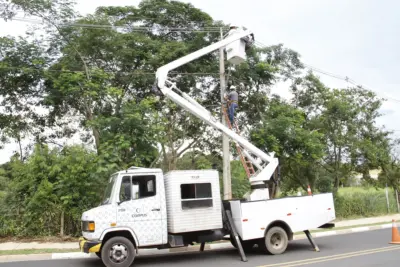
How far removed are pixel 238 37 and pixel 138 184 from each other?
6.22 metres

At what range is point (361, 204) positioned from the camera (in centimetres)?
→ 2362

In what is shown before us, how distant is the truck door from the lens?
922cm

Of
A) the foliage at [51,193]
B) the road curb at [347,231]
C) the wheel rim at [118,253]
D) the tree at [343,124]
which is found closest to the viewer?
the wheel rim at [118,253]

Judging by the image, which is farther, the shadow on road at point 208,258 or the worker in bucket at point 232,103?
the worker in bucket at point 232,103

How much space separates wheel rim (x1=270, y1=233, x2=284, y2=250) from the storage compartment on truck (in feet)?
6.05

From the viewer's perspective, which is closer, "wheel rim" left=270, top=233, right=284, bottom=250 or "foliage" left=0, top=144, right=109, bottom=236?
"wheel rim" left=270, top=233, right=284, bottom=250

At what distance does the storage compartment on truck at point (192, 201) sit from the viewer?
9570 mm

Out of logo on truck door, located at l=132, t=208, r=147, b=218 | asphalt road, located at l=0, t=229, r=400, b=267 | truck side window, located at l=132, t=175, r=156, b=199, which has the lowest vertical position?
asphalt road, located at l=0, t=229, r=400, b=267

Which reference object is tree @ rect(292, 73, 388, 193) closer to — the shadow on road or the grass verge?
the shadow on road

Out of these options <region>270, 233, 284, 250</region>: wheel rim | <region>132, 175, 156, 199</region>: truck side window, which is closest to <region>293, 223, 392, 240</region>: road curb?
<region>270, 233, 284, 250</region>: wheel rim

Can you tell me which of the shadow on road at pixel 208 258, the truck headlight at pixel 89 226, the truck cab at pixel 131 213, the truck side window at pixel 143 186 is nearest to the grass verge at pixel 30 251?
the shadow on road at pixel 208 258

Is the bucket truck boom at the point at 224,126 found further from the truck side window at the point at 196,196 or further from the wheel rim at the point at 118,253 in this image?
the wheel rim at the point at 118,253

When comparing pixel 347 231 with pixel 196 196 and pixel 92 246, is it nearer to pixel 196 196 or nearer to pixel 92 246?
pixel 196 196

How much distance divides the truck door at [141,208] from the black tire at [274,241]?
319cm
